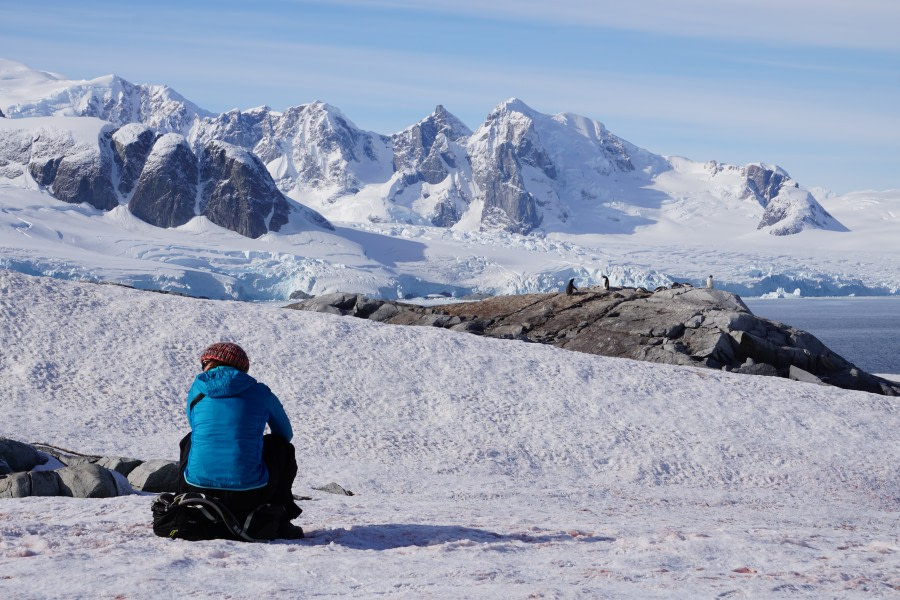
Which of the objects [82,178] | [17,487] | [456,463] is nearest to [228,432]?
[17,487]

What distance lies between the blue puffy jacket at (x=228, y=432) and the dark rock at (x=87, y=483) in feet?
8.04

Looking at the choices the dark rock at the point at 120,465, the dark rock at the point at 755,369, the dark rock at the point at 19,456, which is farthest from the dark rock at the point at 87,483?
the dark rock at the point at 755,369

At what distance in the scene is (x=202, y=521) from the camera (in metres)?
7.04

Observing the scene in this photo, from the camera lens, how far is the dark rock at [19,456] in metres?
10.4

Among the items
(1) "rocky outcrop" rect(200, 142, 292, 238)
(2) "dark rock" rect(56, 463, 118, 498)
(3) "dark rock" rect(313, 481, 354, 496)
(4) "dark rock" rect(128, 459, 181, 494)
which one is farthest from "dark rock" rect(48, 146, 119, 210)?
(2) "dark rock" rect(56, 463, 118, 498)

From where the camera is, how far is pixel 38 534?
7.00 m

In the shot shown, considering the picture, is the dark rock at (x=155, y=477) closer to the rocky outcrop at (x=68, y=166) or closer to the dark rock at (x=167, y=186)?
the dark rock at (x=167, y=186)

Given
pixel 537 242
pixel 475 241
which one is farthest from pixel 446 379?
pixel 475 241

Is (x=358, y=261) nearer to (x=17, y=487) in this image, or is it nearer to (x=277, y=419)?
(x=17, y=487)

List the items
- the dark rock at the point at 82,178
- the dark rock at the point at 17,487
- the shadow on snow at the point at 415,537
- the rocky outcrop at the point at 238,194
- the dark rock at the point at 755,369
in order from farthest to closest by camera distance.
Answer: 1. the rocky outcrop at the point at 238,194
2. the dark rock at the point at 82,178
3. the dark rock at the point at 755,369
4. the dark rock at the point at 17,487
5. the shadow on snow at the point at 415,537

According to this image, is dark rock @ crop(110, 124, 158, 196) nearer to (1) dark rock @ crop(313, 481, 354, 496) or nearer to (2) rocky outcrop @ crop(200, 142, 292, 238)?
(2) rocky outcrop @ crop(200, 142, 292, 238)

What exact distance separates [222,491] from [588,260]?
421 ft

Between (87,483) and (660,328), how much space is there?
Result: 1591 centimetres

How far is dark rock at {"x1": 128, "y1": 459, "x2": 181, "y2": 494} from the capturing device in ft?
33.1
